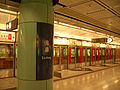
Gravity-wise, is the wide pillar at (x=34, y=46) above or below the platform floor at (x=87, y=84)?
above

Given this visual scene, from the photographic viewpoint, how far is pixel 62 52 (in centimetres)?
1076

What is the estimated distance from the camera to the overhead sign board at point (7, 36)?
7152mm

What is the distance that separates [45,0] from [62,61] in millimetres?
8233

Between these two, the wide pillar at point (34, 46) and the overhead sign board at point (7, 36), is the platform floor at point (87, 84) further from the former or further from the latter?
the overhead sign board at point (7, 36)

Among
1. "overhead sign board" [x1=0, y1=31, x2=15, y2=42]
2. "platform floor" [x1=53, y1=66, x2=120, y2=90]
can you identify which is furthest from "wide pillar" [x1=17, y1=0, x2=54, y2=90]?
"overhead sign board" [x1=0, y1=31, x2=15, y2=42]

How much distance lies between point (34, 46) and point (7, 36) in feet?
17.5

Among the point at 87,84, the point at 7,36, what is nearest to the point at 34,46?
the point at 87,84

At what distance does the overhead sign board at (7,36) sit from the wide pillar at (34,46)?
487 cm

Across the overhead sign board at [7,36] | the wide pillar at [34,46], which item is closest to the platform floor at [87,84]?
the wide pillar at [34,46]

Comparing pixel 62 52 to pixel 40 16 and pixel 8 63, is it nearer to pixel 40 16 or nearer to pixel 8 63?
pixel 8 63

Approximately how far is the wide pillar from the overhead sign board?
16.0 ft

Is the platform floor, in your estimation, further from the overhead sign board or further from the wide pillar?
the overhead sign board

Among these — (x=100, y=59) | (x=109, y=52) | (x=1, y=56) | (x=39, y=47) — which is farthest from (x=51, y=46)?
(x=109, y=52)

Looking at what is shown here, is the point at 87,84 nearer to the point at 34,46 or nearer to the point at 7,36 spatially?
the point at 34,46
